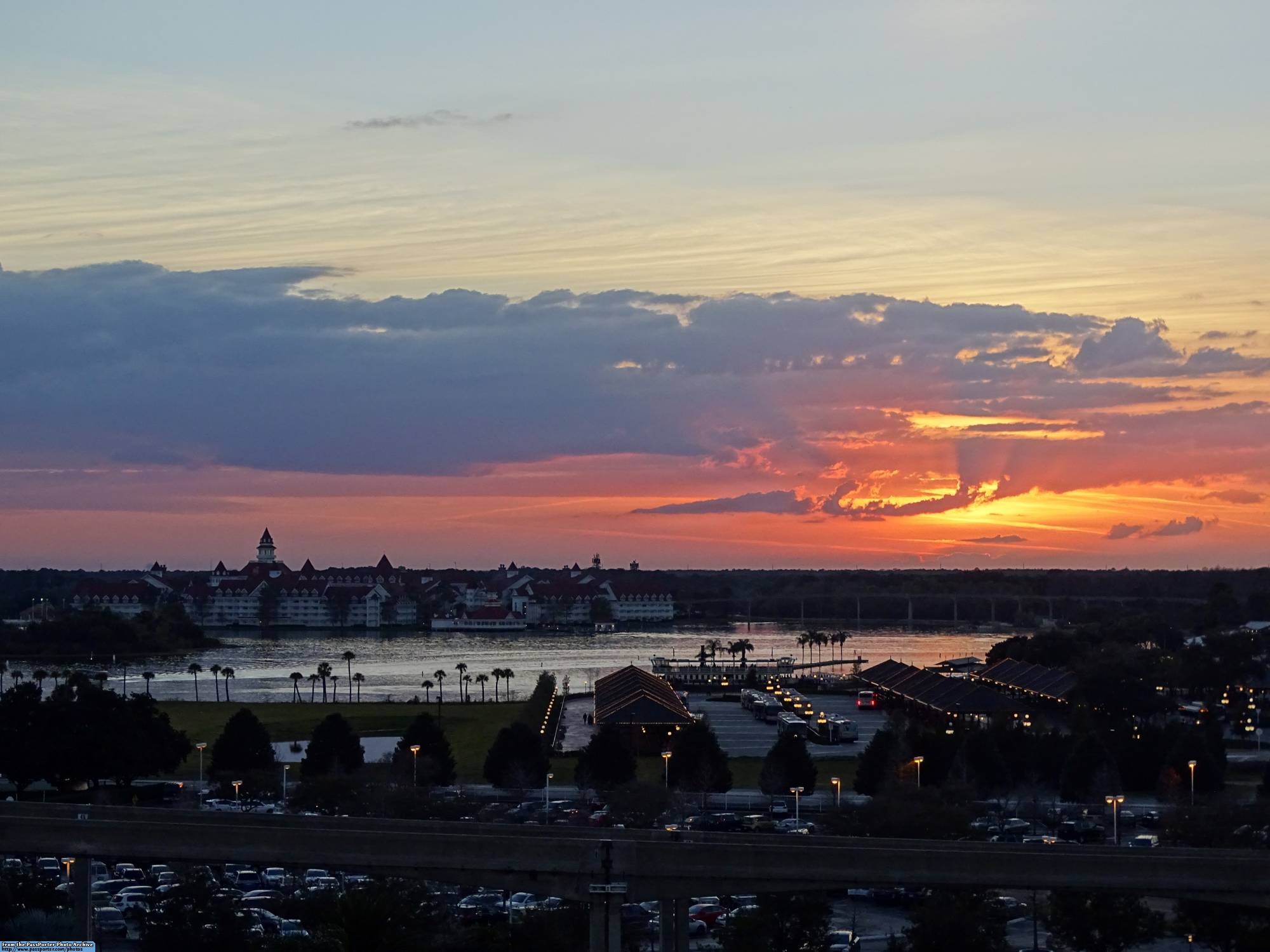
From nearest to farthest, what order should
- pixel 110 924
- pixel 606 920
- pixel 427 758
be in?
pixel 606 920 < pixel 110 924 < pixel 427 758

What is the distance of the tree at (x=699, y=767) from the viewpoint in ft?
67.4

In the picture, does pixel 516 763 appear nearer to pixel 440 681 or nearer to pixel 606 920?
→ pixel 606 920

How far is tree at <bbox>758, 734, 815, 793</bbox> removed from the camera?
2052cm

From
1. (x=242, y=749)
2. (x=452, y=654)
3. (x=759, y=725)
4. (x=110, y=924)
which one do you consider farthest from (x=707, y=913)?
(x=452, y=654)

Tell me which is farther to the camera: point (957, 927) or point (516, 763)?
point (516, 763)

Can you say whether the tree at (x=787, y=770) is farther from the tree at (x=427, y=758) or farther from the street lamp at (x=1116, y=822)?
the tree at (x=427, y=758)

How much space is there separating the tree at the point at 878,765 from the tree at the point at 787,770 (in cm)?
75

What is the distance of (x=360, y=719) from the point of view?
31828 millimetres

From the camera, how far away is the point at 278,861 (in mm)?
11328

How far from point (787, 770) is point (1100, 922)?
29.9ft

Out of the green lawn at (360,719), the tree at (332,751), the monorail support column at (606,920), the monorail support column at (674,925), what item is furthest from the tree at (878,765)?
the monorail support column at (606,920)

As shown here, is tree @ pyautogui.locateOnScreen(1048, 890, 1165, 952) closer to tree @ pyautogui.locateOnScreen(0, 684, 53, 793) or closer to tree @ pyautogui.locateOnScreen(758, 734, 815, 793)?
tree @ pyautogui.locateOnScreen(758, 734, 815, 793)

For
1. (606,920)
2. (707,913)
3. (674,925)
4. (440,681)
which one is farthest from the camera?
(440,681)

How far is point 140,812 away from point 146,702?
9019mm
